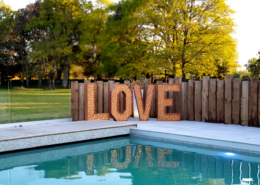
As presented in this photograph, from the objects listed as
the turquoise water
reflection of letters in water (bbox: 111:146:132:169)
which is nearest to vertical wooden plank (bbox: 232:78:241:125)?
the turquoise water

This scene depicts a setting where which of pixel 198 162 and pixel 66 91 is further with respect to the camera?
pixel 66 91

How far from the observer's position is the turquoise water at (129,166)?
16.5ft

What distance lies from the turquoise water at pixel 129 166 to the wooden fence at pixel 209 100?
125 inches

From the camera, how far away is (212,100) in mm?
9922

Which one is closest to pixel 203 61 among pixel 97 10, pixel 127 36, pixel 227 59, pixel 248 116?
pixel 227 59

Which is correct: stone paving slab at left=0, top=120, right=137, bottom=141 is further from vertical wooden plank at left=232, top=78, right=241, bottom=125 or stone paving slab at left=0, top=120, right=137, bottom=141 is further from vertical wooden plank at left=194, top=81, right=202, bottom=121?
vertical wooden plank at left=232, top=78, right=241, bottom=125

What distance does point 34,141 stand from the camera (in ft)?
22.3

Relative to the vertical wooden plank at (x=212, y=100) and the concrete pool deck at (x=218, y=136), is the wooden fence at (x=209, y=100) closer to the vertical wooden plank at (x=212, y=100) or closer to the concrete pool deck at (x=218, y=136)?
the vertical wooden plank at (x=212, y=100)

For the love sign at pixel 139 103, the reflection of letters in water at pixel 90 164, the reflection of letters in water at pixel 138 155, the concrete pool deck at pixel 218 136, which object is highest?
the love sign at pixel 139 103

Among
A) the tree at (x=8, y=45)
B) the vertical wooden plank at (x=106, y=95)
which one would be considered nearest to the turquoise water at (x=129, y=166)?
the vertical wooden plank at (x=106, y=95)

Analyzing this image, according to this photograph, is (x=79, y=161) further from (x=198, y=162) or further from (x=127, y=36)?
(x=127, y=36)

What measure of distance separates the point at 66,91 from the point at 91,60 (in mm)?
26399

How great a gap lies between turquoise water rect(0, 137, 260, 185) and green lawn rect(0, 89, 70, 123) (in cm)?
459

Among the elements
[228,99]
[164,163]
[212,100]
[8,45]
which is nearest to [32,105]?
[212,100]
